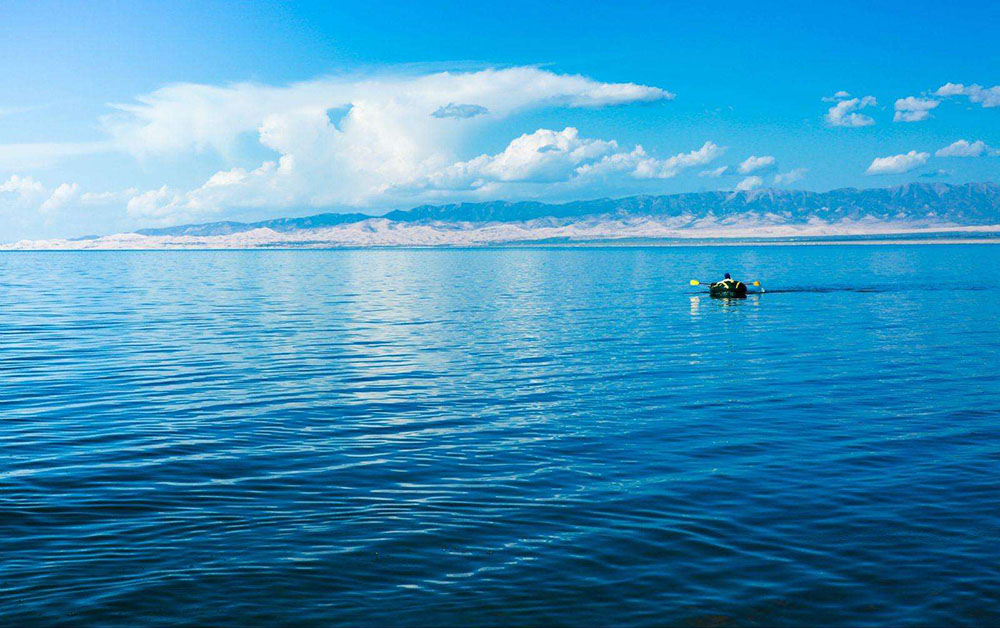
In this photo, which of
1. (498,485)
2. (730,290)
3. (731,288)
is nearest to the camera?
(498,485)

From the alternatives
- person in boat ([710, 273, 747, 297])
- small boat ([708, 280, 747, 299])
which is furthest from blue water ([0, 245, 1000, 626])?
person in boat ([710, 273, 747, 297])

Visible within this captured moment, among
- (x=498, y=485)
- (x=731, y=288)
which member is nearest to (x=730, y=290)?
(x=731, y=288)

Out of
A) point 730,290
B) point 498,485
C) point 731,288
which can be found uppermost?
point 731,288

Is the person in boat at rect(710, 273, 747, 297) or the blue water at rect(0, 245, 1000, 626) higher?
the person in boat at rect(710, 273, 747, 297)

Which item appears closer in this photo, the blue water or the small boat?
the blue water

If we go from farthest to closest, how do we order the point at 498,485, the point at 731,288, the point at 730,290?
the point at 730,290 → the point at 731,288 → the point at 498,485

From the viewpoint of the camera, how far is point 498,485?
18219mm

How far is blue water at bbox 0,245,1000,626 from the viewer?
12.4m

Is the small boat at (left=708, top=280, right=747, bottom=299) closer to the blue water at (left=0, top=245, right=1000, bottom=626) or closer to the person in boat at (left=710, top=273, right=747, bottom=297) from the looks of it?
the person in boat at (left=710, top=273, right=747, bottom=297)

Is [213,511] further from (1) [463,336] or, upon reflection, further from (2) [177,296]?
(2) [177,296]

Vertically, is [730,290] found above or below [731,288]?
below

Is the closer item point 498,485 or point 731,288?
point 498,485

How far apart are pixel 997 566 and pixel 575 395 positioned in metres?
17.4

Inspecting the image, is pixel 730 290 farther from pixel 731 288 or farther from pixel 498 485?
pixel 498 485
